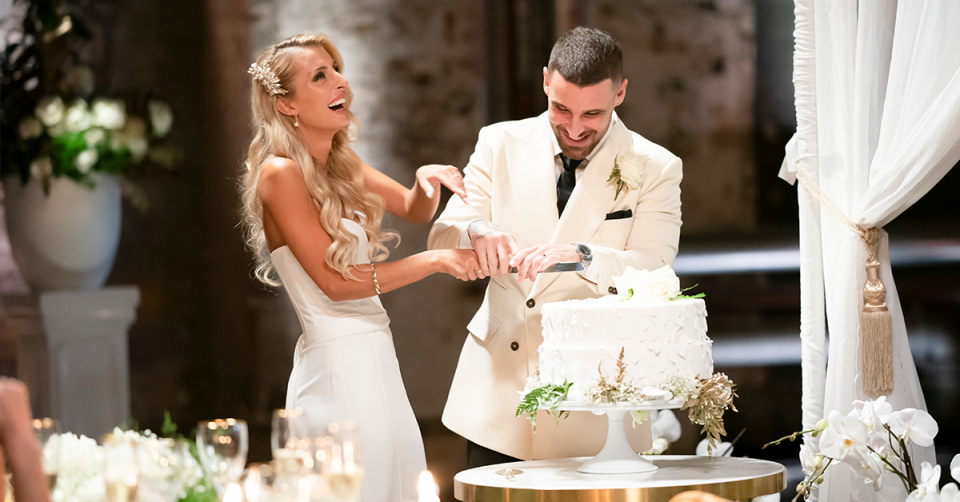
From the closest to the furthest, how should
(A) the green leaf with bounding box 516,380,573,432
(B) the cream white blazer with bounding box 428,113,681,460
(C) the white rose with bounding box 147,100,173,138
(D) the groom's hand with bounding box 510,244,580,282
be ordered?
1. (A) the green leaf with bounding box 516,380,573,432
2. (D) the groom's hand with bounding box 510,244,580,282
3. (B) the cream white blazer with bounding box 428,113,681,460
4. (C) the white rose with bounding box 147,100,173,138

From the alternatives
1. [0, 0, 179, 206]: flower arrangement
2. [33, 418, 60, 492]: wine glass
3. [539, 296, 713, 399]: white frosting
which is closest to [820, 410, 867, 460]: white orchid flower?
[539, 296, 713, 399]: white frosting

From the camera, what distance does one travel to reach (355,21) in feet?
16.3

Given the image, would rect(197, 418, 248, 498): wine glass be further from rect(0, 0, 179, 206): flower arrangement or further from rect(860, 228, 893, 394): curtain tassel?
rect(0, 0, 179, 206): flower arrangement

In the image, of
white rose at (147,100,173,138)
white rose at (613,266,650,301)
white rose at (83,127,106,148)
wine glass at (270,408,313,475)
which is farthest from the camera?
white rose at (147,100,173,138)

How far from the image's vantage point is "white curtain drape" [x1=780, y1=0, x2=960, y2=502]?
2988mm

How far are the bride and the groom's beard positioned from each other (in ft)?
1.29

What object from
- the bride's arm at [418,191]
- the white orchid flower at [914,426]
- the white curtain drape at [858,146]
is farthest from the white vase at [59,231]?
the white orchid flower at [914,426]

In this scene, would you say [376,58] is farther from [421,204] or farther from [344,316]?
[344,316]

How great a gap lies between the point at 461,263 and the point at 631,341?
65cm

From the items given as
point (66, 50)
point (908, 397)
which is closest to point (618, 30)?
point (908, 397)

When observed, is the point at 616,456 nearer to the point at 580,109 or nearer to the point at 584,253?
the point at 584,253

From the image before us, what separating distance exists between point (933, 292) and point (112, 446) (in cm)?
426

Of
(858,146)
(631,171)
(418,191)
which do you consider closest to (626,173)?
(631,171)

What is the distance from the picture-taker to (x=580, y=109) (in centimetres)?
298
